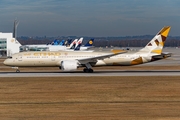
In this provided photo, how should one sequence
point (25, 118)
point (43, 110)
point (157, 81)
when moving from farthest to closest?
point (157, 81) → point (43, 110) → point (25, 118)

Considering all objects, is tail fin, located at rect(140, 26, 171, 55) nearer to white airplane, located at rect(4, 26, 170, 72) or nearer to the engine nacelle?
white airplane, located at rect(4, 26, 170, 72)

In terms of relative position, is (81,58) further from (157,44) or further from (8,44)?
(8,44)

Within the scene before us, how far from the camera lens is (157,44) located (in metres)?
50.5

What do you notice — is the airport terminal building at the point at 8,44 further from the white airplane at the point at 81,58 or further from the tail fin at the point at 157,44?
the tail fin at the point at 157,44

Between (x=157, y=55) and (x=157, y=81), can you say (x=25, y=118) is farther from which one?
(x=157, y=55)

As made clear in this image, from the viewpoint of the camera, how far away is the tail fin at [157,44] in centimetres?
5003

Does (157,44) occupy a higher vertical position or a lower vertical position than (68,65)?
higher

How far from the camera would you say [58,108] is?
74.0ft

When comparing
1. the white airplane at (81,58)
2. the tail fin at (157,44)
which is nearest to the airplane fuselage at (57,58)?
the white airplane at (81,58)

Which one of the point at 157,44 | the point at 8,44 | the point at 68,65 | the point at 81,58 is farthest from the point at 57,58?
the point at 8,44

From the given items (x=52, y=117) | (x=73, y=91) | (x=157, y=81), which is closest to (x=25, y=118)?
(x=52, y=117)

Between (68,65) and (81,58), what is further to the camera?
Result: (81,58)

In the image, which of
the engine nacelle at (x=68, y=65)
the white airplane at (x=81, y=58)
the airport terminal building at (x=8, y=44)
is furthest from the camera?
the airport terminal building at (x=8, y=44)

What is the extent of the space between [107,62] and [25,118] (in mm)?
29124
